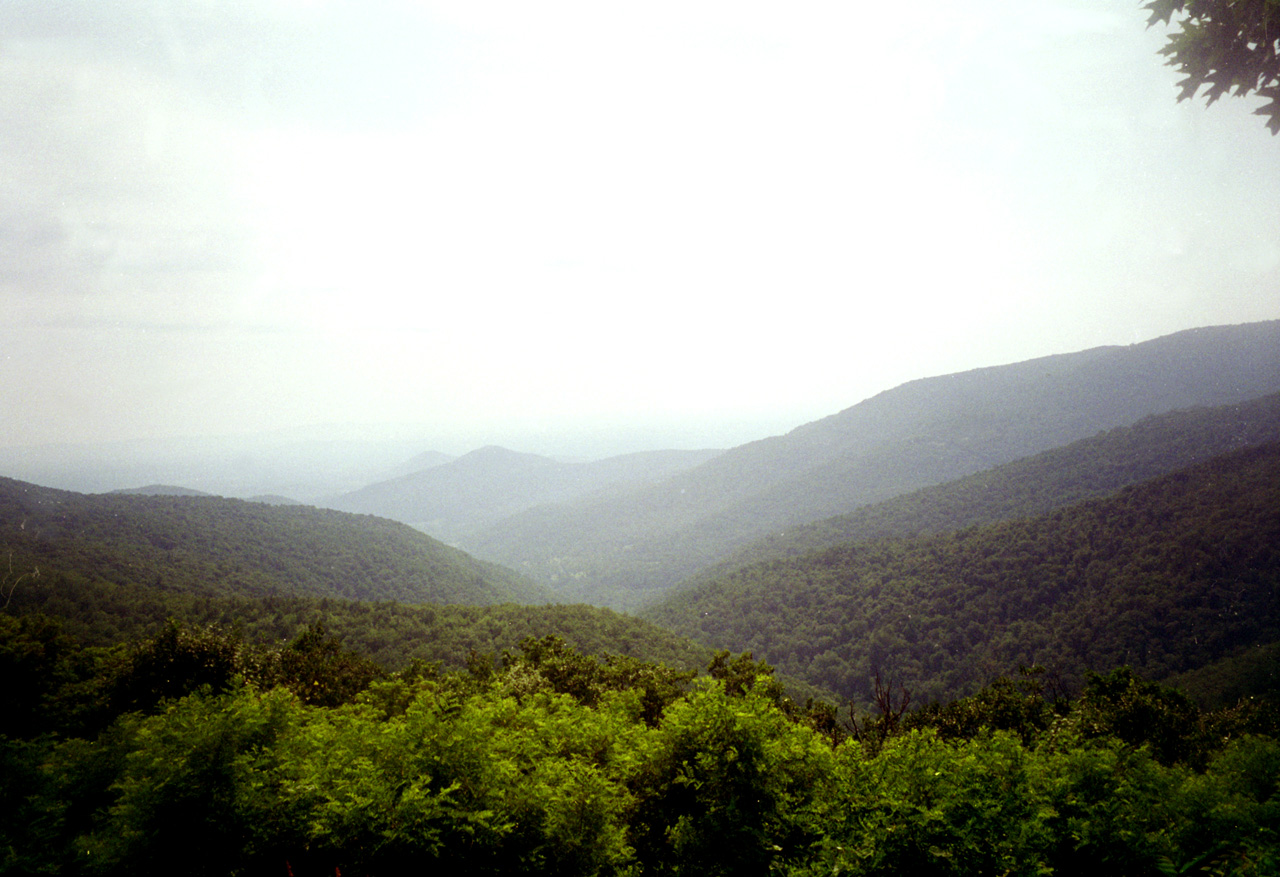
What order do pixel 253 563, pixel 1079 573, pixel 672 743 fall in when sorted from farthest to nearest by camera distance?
pixel 253 563, pixel 1079 573, pixel 672 743

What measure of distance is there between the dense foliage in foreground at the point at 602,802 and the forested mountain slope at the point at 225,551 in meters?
50.3

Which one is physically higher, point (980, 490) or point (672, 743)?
point (672, 743)

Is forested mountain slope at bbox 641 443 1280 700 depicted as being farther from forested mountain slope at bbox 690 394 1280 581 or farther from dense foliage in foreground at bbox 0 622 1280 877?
dense foliage in foreground at bbox 0 622 1280 877

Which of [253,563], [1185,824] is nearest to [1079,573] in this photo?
[1185,824]

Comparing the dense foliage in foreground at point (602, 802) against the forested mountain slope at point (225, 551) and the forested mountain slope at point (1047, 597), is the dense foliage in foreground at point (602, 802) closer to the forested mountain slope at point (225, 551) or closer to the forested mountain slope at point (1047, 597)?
the forested mountain slope at point (225, 551)

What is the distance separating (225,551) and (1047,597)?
430 ft

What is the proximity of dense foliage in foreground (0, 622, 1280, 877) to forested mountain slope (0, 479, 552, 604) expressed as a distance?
5029cm

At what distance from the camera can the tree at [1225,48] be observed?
874 cm

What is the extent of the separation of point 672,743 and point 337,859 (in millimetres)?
5377

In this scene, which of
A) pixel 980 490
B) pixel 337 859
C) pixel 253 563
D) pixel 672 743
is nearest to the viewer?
pixel 337 859

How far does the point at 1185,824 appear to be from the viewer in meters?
7.91

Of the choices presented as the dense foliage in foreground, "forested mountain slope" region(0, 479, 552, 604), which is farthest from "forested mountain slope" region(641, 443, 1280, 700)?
the dense foliage in foreground

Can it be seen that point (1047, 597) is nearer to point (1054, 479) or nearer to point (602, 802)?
point (1054, 479)

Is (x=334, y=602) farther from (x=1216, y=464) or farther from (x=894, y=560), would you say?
(x=1216, y=464)
